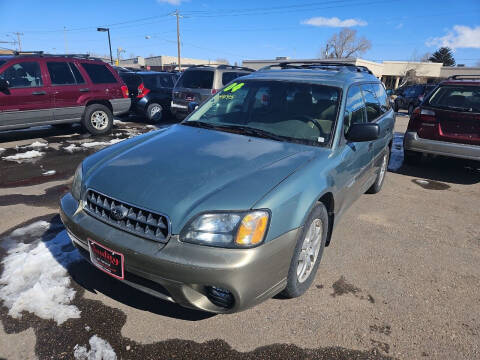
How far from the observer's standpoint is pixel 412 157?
675cm

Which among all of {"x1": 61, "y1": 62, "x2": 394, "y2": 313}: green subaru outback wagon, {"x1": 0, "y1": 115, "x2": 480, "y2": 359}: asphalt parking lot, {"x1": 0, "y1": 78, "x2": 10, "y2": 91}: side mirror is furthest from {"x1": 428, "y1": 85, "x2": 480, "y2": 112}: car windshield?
{"x1": 0, "y1": 78, "x2": 10, "y2": 91}: side mirror

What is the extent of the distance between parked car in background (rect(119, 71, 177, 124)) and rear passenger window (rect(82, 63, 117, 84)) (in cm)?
183

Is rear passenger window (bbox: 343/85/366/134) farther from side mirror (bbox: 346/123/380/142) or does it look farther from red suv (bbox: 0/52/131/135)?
red suv (bbox: 0/52/131/135)

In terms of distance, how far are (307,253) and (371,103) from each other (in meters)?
2.42

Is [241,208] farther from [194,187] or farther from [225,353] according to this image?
[225,353]

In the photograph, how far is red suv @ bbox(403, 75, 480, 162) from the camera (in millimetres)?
5512

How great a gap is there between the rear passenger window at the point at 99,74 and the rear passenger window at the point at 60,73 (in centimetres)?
44

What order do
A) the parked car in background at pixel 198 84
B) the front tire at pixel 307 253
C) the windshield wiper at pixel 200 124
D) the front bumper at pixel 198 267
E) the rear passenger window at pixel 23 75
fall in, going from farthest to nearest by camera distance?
the parked car in background at pixel 198 84 < the rear passenger window at pixel 23 75 < the windshield wiper at pixel 200 124 < the front tire at pixel 307 253 < the front bumper at pixel 198 267

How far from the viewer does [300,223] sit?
2180 mm

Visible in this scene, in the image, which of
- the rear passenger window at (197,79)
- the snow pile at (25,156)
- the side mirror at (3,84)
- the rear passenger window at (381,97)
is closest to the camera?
the rear passenger window at (381,97)

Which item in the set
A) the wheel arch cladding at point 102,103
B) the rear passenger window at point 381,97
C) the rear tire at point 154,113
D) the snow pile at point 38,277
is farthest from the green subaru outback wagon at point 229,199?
the rear tire at point 154,113

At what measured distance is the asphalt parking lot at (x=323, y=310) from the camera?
2.15m

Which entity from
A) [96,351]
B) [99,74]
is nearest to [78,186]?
[96,351]

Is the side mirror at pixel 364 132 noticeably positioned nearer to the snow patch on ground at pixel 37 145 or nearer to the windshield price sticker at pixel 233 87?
the windshield price sticker at pixel 233 87
